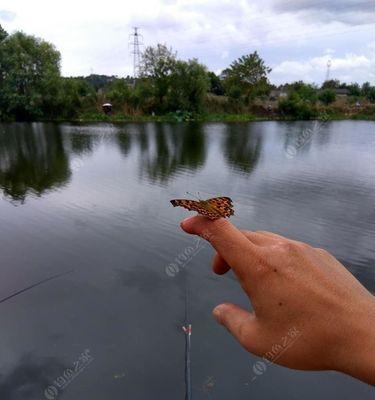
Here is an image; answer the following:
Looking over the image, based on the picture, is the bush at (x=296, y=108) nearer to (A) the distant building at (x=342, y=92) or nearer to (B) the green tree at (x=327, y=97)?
(B) the green tree at (x=327, y=97)

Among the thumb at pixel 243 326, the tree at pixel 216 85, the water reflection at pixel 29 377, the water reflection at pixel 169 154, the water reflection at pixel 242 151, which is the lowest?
the water reflection at pixel 29 377

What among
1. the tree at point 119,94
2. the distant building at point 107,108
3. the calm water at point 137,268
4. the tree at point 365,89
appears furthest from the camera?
the tree at point 365,89

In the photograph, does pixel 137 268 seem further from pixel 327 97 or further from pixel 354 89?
pixel 354 89

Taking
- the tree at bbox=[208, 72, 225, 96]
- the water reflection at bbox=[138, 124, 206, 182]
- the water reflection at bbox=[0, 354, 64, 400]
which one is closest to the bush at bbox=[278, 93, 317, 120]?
the tree at bbox=[208, 72, 225, 96]

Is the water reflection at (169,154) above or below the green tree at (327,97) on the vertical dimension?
below

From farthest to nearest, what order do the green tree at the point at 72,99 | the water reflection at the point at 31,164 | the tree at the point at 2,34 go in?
the green tree at the point at 72,99
the tree at the point at 2,34
the water reflection at the point at 31,164

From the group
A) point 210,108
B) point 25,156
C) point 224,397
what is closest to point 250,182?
point 224,397

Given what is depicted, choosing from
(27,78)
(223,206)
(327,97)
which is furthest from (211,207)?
(327,97)

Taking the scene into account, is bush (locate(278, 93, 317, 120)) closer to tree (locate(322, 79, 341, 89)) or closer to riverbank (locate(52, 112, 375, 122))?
riverbank (locate(52, 112, 375, 122))

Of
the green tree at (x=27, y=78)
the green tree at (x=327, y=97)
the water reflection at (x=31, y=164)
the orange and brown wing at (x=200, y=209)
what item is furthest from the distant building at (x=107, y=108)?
the orange and brown wing at (x=200, y=209)
